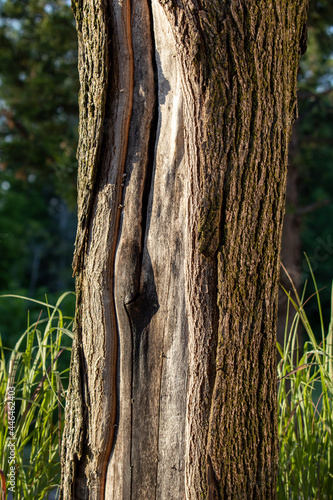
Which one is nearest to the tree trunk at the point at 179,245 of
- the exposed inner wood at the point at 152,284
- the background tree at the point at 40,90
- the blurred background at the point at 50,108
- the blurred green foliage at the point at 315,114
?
the exposed inner wood at the point at 152,284

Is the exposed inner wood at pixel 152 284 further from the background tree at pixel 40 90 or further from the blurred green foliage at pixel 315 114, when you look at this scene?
the background tree at pixel 40 90

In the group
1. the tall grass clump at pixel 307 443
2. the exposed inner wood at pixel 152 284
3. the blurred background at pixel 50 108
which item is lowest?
the tall grass clump at pixel 307 443

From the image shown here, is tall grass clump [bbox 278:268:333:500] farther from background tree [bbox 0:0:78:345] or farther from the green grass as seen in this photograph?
background tree [bbox 0:0:78:345]

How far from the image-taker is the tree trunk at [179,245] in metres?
1.24

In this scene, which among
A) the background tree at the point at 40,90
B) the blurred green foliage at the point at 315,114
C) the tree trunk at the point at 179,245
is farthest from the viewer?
the blurred green foliage at the point at 315,114

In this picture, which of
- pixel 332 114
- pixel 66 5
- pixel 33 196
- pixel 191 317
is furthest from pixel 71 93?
pixel 33 196

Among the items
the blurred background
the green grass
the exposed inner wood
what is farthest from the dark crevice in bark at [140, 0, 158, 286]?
the blurred background

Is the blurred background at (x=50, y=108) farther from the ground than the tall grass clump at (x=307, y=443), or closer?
farther from the ground

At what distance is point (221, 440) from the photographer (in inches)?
49.9

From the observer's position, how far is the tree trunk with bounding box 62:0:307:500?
1243 millimetres

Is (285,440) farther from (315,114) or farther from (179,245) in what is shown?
(315,114)

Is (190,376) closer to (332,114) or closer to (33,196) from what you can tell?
(332,114)

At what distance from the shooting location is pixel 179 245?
1.33 m

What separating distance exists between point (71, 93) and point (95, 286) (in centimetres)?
447
